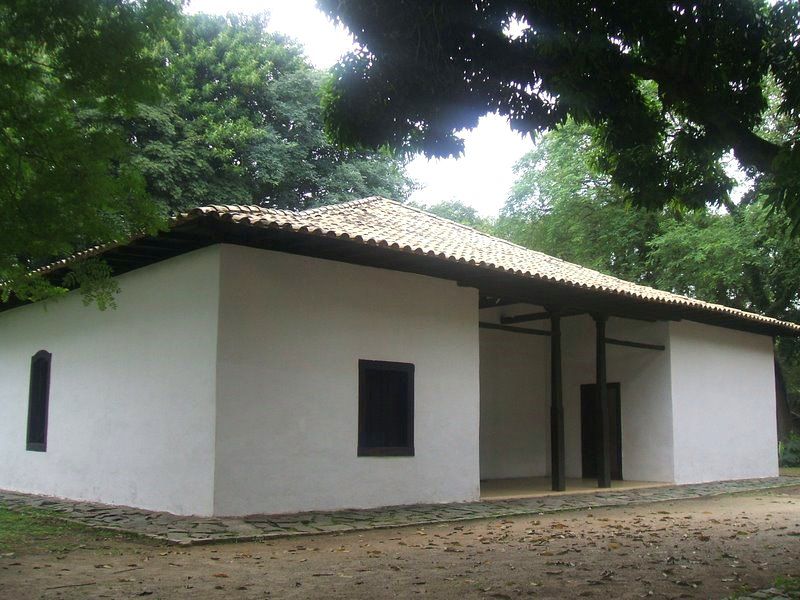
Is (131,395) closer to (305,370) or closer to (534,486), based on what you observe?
(305,370)

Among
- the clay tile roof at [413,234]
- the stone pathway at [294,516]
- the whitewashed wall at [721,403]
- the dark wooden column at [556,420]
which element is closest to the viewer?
the stone pathway at [294,516]

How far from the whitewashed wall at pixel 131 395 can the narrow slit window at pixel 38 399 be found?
17 cm

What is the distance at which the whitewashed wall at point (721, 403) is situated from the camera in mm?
15836

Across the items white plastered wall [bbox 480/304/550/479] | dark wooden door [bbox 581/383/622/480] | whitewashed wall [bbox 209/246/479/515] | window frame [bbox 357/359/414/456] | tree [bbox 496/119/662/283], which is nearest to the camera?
whitewashed wall [bbox 209/246/479/515]

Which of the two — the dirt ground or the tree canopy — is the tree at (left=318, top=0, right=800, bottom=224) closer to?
the tree canopy

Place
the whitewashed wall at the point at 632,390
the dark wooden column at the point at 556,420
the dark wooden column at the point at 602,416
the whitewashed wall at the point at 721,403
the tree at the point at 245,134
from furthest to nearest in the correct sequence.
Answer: the tree at the point at 245,134, the whitewashed wall at the point at 721,403, the whitewashed wall at the point at 632,390, the dark wooden column at the point at 602,416, the dark wooden column at the point at 556,420

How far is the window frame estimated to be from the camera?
36.1 ft

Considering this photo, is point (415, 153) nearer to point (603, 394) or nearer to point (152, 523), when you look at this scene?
point (152, 523)

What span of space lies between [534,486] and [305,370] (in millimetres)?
5899

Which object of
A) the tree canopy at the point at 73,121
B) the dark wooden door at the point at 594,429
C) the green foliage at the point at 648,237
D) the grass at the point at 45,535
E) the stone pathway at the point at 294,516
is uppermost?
the green foliage at the point at 648,237

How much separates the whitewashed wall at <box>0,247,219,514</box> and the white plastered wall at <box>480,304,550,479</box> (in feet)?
23.8

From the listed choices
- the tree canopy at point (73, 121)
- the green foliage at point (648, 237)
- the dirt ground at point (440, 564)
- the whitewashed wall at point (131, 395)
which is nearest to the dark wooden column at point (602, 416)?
the dirt ground at point (440, 564)

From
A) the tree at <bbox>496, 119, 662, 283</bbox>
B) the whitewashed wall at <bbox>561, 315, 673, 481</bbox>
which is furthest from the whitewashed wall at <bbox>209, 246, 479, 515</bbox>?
the tree at <bbox>496, 119, 662, 283</bbox>

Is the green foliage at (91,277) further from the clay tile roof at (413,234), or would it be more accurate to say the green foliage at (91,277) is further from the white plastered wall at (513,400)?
the white plastered wall at (513,400)
